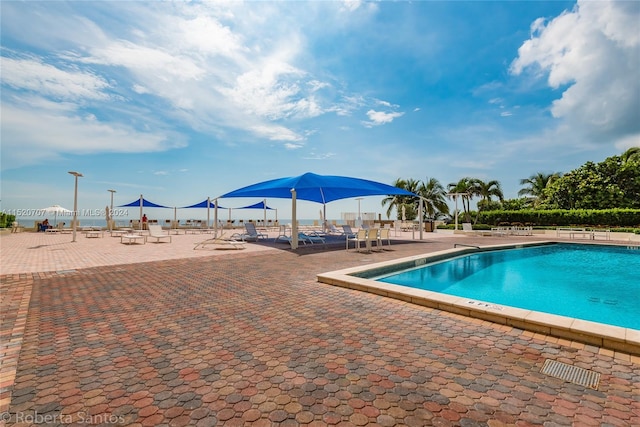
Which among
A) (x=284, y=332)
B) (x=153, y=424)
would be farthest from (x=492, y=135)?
(x=153, y=424)

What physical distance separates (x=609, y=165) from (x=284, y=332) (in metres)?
35.1

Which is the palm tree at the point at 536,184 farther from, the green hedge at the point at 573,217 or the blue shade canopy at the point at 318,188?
the blue shade canopy at the point at 318,188

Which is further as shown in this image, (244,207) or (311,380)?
(244,207)

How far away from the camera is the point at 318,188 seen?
52.5ft

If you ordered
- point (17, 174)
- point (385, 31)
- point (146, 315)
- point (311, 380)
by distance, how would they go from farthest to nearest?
1. point (17, 174)
2. point (385, 31)
3. point (146, 315)
4. point (311, 380)

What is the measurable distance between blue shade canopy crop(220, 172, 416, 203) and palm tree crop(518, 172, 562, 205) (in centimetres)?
2655

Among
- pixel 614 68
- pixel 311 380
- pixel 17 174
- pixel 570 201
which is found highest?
pixel 614 68

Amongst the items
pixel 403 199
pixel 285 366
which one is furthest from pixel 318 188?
pixel 403 199

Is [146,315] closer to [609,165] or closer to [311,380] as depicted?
[311,380]

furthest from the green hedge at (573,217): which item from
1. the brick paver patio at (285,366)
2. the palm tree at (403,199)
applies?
the brick paver patio at (285,366)

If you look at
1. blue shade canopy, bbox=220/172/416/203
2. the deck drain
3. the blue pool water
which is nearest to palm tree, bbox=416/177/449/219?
blue shade canopy, bbox=220/172/416/203

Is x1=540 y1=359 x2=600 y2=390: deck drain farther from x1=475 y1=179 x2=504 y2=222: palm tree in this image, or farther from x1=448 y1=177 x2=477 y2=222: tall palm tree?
x1=475 y1=179 x2=504 y2=222: palm tree

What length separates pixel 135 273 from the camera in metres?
6.71

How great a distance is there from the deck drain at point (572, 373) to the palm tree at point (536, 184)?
122ft
